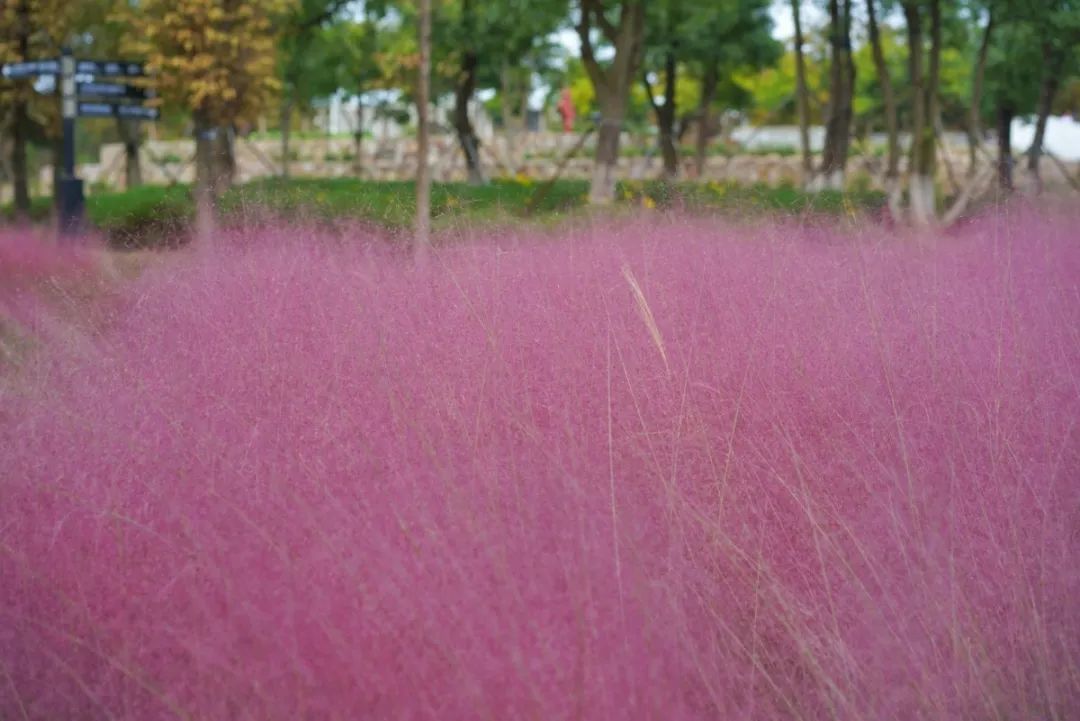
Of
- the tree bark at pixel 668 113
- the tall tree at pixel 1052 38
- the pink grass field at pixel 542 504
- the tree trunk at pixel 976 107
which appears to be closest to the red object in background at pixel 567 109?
the tree bark at pixel 668 113

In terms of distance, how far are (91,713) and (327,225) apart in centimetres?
402

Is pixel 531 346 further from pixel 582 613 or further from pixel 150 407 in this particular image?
pixel 582 613

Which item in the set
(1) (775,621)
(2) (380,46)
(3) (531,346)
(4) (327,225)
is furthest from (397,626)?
(2) (380,46)

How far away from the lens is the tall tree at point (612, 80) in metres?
16.4

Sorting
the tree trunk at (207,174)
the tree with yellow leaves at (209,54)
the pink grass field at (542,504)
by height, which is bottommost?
the pink grass field at (542,504)

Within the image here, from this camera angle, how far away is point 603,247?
5.56 m

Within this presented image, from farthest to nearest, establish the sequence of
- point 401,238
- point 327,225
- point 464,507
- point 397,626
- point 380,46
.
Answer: point 380,46 → point 327,225 → point 401,238 → point 464,507 → point 397,626

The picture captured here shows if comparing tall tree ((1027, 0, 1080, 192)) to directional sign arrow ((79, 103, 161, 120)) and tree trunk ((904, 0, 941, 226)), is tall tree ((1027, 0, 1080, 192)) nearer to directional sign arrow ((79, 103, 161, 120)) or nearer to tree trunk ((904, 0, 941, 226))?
tree trunk ((904, 0, 941, 226))

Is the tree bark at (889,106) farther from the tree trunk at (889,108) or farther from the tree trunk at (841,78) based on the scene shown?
the tree trunk at (841,78)

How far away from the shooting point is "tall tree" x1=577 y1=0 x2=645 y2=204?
1639 cm

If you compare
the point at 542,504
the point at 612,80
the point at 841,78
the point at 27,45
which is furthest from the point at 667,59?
the point at 542,504

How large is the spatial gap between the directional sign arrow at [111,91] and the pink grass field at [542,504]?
1014 cm

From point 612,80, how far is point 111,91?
5.79 m

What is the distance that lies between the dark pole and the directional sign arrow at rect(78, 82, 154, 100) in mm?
142
